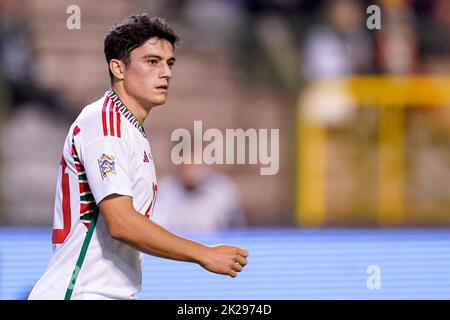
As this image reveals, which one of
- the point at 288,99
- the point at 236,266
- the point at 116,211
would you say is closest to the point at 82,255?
the point at 116,211

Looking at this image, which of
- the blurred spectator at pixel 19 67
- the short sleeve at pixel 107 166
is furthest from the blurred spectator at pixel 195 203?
the short sleeve at pixel 107 166

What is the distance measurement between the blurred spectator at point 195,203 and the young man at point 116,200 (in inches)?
140

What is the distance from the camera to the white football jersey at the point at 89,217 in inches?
125

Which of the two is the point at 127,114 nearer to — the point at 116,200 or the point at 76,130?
the point at 76,130

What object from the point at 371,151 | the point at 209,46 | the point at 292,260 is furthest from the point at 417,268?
the point at 209,46

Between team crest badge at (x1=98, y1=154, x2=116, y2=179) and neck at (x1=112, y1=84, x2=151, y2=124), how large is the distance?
27 centimetres

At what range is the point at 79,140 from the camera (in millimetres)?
3168

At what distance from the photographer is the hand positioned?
3.00 m

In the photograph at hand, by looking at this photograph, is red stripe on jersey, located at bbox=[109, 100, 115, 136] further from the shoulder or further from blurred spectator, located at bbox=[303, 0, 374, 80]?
blurred spectator, located at bbox=[303, 0, 374, 80]

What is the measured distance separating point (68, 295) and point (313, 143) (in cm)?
472

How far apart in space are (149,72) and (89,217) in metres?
0.54

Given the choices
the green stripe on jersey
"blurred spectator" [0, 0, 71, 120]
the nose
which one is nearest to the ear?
the nose

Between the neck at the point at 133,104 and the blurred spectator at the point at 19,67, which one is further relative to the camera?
the blurred spectator at the point at 19,67

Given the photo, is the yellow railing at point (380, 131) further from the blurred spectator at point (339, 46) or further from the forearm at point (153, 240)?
the forearm at point (153, 240)
